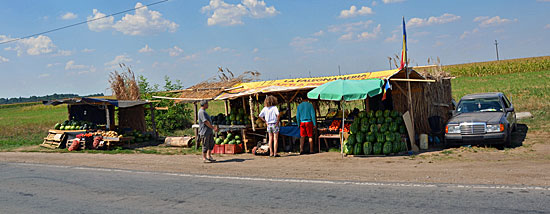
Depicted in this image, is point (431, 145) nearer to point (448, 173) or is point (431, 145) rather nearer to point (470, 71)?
point (448, 173)

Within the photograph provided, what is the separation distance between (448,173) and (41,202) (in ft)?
25.4

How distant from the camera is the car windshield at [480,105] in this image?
1373 cm

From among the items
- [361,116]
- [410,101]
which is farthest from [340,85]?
[410,101]

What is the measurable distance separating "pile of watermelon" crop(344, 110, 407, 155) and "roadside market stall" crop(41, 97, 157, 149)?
9.86 metres

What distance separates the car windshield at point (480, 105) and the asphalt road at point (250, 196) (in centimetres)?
733

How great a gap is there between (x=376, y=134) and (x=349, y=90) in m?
1.54

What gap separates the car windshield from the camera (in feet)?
45.1

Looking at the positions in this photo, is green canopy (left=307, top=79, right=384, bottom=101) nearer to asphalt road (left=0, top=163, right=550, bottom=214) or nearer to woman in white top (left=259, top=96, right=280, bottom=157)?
woman in white top (left=259, top=96, right=280, bottom=157)

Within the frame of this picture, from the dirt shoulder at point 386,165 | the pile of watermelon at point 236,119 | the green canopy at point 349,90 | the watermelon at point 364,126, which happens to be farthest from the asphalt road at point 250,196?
the pile of watermelon at point 236,119

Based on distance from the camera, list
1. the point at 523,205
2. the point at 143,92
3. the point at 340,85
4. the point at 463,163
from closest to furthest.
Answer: the point at 523,205, the point at 463,163, the point at 340,85, the point at 143,92

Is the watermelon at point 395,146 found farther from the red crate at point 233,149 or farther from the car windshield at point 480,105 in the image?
the red crate at point 233,149

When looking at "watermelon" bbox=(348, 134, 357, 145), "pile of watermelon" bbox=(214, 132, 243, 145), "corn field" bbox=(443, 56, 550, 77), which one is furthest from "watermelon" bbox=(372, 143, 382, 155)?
"corn field" bbox=(443, 56, 550, 77)

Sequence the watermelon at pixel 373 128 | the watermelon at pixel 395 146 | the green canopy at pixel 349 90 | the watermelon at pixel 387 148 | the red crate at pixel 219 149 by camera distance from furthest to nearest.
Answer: the red crate at pixel 219 149
the watermelon at pixel 373 128
the watermelon at pixel 395 146
the watermelon at pixel 387 148
the green canopy at pixel 349 90

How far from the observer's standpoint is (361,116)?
43.0 ft
